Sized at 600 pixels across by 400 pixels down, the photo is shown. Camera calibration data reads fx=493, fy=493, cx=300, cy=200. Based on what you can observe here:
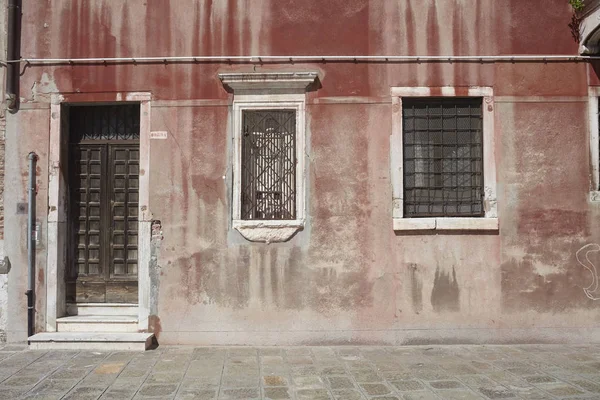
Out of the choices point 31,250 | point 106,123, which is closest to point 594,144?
point 106,123

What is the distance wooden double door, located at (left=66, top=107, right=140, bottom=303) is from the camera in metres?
7.04

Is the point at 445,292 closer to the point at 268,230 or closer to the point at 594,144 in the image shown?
the point at 268,230

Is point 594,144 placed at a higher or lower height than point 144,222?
higher

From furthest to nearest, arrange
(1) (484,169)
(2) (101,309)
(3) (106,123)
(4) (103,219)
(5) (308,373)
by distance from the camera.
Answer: (3) (106,123), (4) (103,219), (2) (101,309), (1) (484,169), (5) (308,373)

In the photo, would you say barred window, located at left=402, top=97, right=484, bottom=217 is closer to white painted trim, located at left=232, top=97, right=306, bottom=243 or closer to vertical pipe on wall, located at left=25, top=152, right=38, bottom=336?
white painted trim, located at left=232, top=97, right=306, bottom=243

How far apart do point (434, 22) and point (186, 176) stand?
158 inches

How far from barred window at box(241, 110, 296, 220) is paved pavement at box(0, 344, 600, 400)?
1877 mm

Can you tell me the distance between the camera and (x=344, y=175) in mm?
6730

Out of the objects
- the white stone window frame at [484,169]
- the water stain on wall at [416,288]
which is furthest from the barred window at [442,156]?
the water stain on wall at [416,288]

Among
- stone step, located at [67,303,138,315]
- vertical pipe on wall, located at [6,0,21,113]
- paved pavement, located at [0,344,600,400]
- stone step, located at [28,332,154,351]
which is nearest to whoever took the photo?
paved pavement, located at [0,344,600,400]

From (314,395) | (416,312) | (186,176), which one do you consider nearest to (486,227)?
(416,312)

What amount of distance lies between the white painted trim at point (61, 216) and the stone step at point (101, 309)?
164 mm

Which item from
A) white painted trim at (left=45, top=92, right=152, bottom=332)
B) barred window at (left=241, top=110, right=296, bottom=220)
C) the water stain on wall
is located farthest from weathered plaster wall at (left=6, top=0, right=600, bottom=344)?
barred window at (left=241, top=110, right=296, bottom=220)

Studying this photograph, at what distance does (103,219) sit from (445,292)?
16.1 ft
